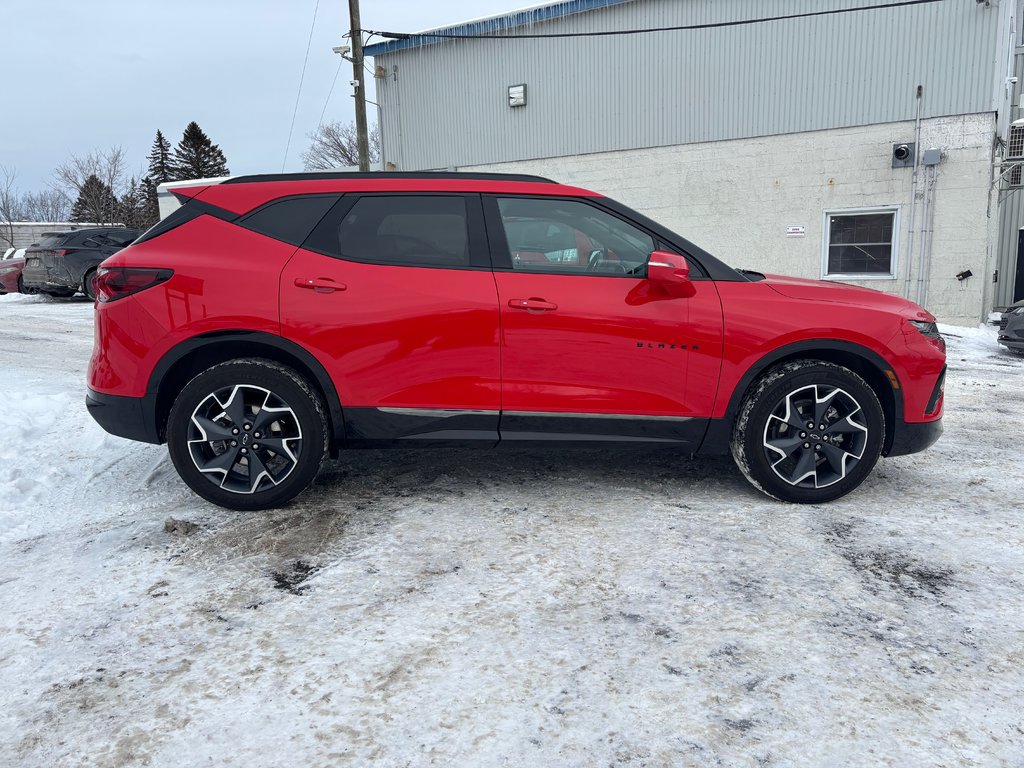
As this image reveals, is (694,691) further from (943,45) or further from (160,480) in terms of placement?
(943,45)

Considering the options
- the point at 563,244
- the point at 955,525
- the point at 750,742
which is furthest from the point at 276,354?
the point at 955,525

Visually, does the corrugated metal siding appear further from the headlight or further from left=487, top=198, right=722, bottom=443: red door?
left=487, top=198, right=722, bottom=443: red door

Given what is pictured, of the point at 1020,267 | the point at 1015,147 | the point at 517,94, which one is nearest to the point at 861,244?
the point at 1015,147

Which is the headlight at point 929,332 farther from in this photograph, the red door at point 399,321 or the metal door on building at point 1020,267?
the metal door on building at point 1020,267

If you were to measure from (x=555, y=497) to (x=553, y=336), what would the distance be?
947 millimetres

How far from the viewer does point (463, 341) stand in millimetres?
3742

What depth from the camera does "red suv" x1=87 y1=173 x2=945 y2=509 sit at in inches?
147

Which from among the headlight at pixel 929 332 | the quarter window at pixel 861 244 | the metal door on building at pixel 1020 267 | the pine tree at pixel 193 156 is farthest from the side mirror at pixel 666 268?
the pine tree at pixel 193 156

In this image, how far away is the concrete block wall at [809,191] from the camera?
1383cm

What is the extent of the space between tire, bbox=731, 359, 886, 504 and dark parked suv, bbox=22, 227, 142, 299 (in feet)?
51.1

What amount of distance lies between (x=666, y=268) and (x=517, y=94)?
15.7 m

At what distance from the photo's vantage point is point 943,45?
44.6ft

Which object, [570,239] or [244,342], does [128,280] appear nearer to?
[244,342]

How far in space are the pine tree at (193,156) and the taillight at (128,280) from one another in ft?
196
